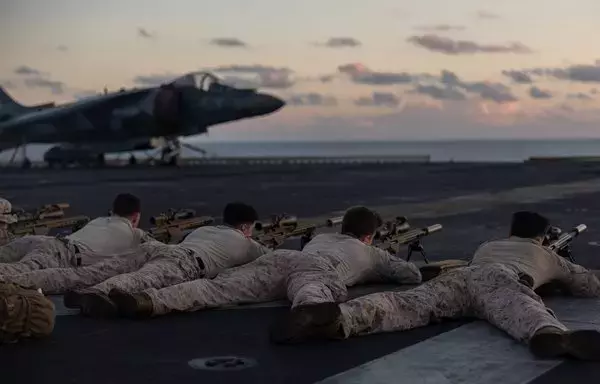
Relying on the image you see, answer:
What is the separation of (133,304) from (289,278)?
137 centimetres

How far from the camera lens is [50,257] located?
30.1 ft

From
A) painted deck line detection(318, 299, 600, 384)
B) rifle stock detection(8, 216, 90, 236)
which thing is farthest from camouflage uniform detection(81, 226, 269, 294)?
rifle stock detection(8, 216, 90, 236)

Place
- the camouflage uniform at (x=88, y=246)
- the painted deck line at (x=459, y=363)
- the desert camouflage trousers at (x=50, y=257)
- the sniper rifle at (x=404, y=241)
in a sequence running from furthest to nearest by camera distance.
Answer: the sniper rifle at (x=404, y=241)
the camouflage uniform at (x=88, y=246)
the desert camouflage trousers at (x=50, y=257)
the painted deck line at (x=459, y=363)

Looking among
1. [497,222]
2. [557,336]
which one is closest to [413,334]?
[557,336]

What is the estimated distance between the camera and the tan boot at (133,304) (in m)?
7.38

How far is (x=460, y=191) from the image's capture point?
28922mm

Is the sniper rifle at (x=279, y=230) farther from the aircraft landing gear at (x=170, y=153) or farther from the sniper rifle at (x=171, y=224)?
the aircraft landing gear at (x=170, y=153)

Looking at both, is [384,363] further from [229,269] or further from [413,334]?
[229,269]

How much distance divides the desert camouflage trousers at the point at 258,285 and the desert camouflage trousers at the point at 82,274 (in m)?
1.14

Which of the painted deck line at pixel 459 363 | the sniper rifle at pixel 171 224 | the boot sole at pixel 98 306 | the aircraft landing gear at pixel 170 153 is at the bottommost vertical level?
the painted deck line at pixel 459 363

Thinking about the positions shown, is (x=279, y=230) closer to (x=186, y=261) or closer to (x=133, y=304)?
(x=186, y=261)

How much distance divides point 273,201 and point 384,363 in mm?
18411

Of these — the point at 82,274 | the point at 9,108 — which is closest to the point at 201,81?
the point at 9,108

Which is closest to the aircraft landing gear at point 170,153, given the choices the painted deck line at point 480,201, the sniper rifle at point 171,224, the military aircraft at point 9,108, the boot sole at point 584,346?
the military aircraft at point 9,108
